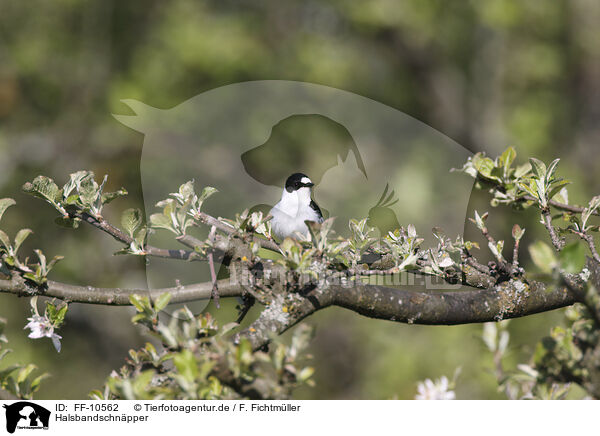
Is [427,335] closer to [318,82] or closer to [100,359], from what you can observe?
[318,82]

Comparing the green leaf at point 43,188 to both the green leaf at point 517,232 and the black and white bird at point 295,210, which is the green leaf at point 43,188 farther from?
the green leaf at point 517,232

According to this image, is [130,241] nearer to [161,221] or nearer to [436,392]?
[161,221]

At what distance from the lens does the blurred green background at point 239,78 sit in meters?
7.13

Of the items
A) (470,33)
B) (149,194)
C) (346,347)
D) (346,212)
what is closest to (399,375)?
(346,347)

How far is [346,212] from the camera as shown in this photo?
13.9 feet

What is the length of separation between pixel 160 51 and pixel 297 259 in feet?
23.1

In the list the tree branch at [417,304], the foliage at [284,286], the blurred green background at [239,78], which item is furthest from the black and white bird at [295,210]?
the blurred green background at [239,78]

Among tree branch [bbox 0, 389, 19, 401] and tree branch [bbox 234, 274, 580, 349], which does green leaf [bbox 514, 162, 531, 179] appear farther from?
tree branch [bbox 0, 389, 19, 401]

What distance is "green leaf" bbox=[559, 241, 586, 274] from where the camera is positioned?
1157 mm

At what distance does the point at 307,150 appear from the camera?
19.4 feet
